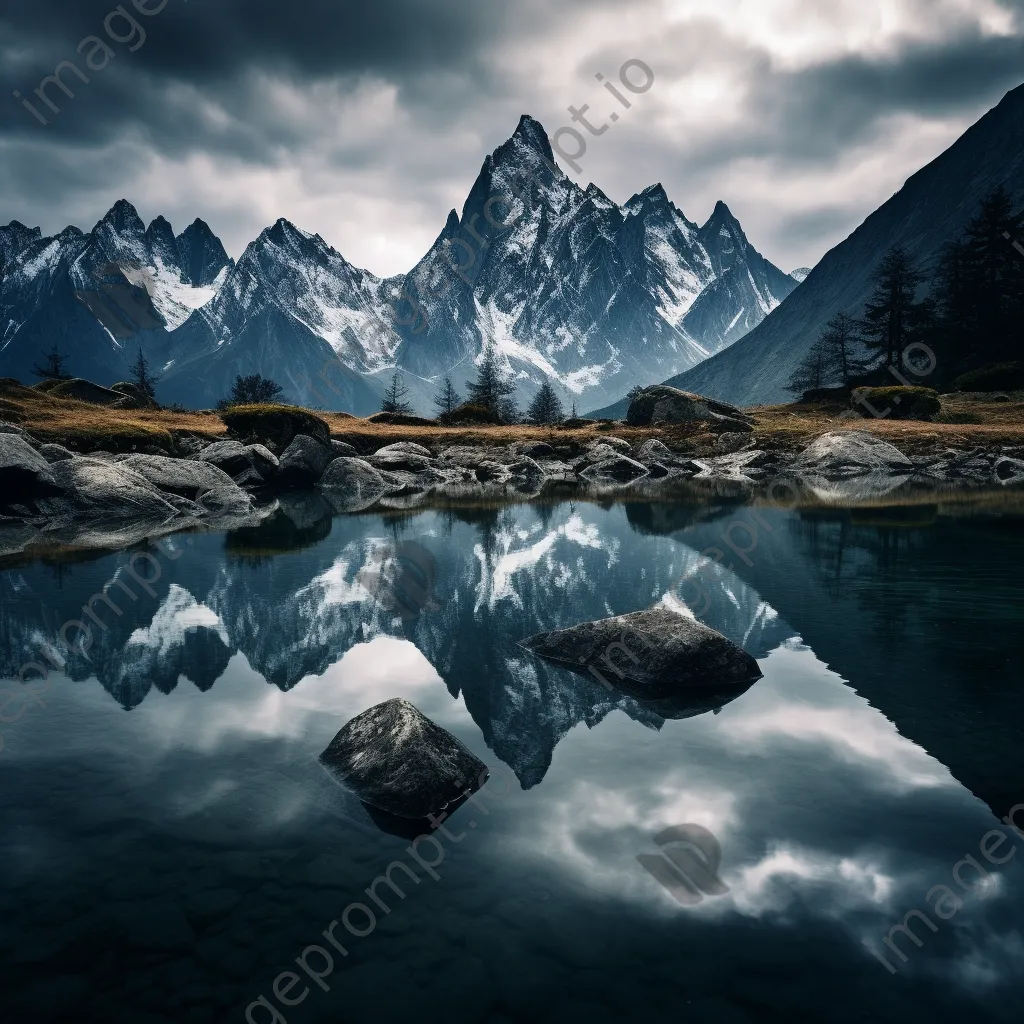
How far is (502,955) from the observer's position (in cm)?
524

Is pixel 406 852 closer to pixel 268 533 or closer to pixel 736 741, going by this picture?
pixel 736 741

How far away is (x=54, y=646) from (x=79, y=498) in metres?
22.1

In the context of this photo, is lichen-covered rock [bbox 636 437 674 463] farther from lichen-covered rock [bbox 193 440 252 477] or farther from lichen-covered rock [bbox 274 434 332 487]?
lichen-covered rock [bbox 193 440 252 477]

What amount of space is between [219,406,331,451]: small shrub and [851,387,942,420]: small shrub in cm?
5364

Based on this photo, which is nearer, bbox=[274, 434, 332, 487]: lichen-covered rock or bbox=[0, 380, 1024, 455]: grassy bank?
bbox=[0, 380, 1024, 455]: grassy bank

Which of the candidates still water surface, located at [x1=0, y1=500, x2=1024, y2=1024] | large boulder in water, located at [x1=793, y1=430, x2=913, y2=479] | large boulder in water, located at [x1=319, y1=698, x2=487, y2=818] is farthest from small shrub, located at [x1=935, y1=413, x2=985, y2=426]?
large boulder in water, located at [x1=319, y1=698, x2=487, y2=818]

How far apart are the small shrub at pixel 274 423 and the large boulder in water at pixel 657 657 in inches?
1705

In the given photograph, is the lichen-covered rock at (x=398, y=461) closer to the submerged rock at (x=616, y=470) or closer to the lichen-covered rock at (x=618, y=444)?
the submerged rock at (x=616, y=470)

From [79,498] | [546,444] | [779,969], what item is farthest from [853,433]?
[779,969]

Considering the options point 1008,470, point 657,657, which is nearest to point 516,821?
point 657,657

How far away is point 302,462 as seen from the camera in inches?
1902

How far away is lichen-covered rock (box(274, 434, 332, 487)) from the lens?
48031mm

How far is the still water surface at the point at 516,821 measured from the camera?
16.2 feet

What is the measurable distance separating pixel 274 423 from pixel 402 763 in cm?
4825
